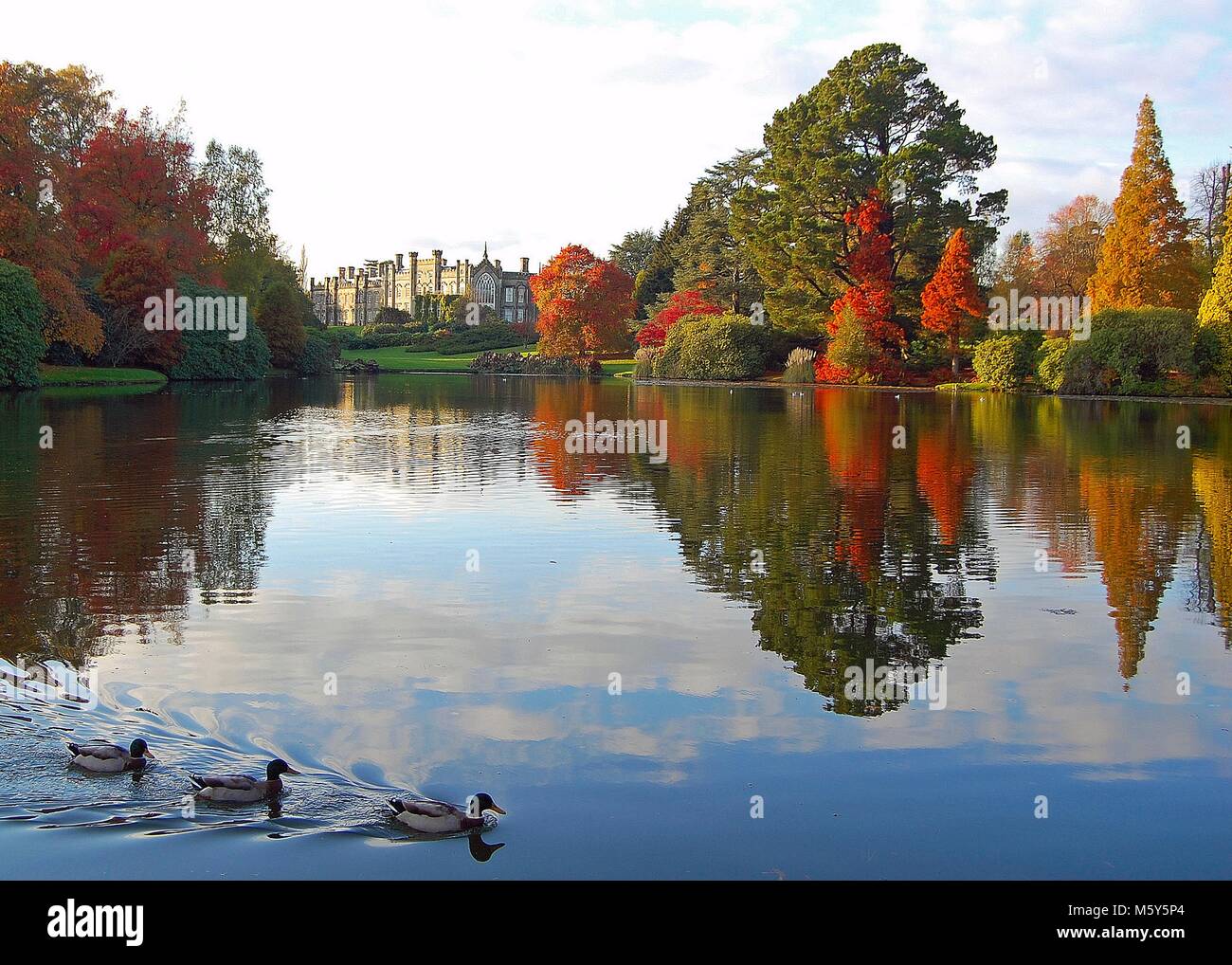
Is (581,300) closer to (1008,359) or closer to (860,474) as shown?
(1008,359)

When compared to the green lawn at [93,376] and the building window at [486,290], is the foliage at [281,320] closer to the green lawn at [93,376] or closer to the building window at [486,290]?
the green lawn at [93,376]

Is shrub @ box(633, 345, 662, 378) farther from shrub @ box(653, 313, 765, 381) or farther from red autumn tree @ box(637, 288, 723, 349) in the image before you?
red autumn tree @ box(637, 288, 723, 349)

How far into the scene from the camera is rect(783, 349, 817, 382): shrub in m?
60.0

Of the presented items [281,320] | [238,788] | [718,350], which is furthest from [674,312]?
[238,788]

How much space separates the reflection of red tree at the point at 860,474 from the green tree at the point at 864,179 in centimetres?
2102

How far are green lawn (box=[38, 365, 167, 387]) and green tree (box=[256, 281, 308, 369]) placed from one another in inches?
761

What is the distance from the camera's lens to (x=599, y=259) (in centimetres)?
8031

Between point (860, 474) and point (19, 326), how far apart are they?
108 ft

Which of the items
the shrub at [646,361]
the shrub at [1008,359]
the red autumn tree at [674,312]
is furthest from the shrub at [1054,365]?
the red autumn tree at [674,312]

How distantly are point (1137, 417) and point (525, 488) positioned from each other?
23033 millimetres

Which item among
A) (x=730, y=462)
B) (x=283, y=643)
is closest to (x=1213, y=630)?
(x=283, y=643)

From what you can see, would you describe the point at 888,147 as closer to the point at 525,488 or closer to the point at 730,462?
the point at 730,462

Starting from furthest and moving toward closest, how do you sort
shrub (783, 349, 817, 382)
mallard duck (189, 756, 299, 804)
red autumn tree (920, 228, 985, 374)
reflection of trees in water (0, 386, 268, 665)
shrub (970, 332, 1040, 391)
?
shrub (783, 349, 817, 382), red autumn tree (920, 228, 985, 374), shrub (970, 332, 1040, 391), reflection of trees in water (0, 386, 268, 665), mallard duck (189, 756, 299, 804)

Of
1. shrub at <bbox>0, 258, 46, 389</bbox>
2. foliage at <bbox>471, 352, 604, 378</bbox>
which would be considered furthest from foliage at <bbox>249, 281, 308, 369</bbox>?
shrub at <bbox>0, 258, 46, 389</bbox>
